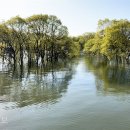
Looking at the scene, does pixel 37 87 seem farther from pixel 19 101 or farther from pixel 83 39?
pixel 83 39

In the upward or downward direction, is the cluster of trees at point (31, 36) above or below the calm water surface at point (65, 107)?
above

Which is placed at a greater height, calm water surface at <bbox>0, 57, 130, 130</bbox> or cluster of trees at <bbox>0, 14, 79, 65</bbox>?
cluster of trees at <bbox>0, 14, 79, 65</bbox>

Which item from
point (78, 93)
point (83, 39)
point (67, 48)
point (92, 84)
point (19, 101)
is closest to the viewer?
point (19, 101)

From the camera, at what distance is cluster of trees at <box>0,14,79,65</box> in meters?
90.2

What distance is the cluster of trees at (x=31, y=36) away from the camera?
296ft

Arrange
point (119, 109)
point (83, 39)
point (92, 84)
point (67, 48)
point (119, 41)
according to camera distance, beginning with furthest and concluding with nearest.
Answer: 1. point (83, 39)
2. point (67, 48)
3. point (119, 41)
4. point (92, 84)
5. point (119, 109)

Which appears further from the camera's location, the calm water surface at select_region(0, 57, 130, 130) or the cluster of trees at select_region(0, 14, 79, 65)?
the cluster of trees at select_region(0, 14, 79, 65)

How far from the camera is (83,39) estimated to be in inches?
7854

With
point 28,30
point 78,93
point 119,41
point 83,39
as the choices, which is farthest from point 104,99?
point 83,39

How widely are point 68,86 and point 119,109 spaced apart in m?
15.3

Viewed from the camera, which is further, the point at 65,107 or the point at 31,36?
the point at 31,36

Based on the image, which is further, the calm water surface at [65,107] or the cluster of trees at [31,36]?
the cluster of trees at [31,36]

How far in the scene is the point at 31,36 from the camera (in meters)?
97.8

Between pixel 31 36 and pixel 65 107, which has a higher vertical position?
pixel 31 36
